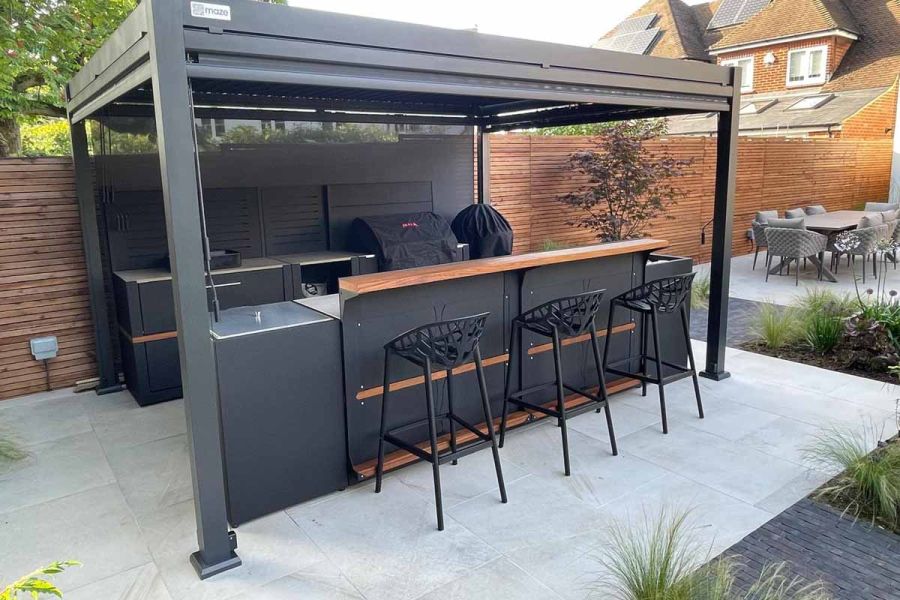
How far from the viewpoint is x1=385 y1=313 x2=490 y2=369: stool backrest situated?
3158mm

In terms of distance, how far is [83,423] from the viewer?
4.53 m

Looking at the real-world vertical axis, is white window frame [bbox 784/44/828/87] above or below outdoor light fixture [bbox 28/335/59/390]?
above

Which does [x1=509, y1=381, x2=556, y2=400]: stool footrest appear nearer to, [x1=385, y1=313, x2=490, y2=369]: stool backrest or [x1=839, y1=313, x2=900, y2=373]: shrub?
[x1=385, y1=313, x2=490, y2=369]: stool backrest

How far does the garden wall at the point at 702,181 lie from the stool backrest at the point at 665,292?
12.6ft

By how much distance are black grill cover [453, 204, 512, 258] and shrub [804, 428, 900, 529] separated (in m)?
3.63

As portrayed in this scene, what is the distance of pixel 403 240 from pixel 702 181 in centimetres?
671

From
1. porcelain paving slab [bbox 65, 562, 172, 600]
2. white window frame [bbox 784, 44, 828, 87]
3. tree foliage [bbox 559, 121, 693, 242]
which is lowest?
porcelain paving slab [bbox 65, 562, 172, 600]

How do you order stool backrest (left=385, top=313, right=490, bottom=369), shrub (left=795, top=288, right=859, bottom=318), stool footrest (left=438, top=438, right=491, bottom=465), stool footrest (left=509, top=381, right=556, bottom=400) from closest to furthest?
1. stool backrest (left=385, top=313, right=490, bottom=369)
2. stool footrest (left=438, top=438, right=491, bottom=465)
3. stool footrest (left=509, top=381, right=556, bottom=400)
4. shrub (left=795, top=288, right=859, bottom=318)

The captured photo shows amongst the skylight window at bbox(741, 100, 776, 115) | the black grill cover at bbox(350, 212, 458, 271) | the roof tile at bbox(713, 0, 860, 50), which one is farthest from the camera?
the roof tile at bbox(713, 0, 860, 50)

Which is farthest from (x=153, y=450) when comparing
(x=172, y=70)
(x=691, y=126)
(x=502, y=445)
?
(x=691, y=126)

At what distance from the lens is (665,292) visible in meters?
4.24

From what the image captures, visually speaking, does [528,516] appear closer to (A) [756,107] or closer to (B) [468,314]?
(B) [468,314]

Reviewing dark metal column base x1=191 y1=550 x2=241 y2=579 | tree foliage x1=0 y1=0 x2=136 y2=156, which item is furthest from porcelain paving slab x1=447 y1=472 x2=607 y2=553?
tree foliage x1=0 y1=0 x2=136 y2=156

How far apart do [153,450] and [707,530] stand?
3326mm
